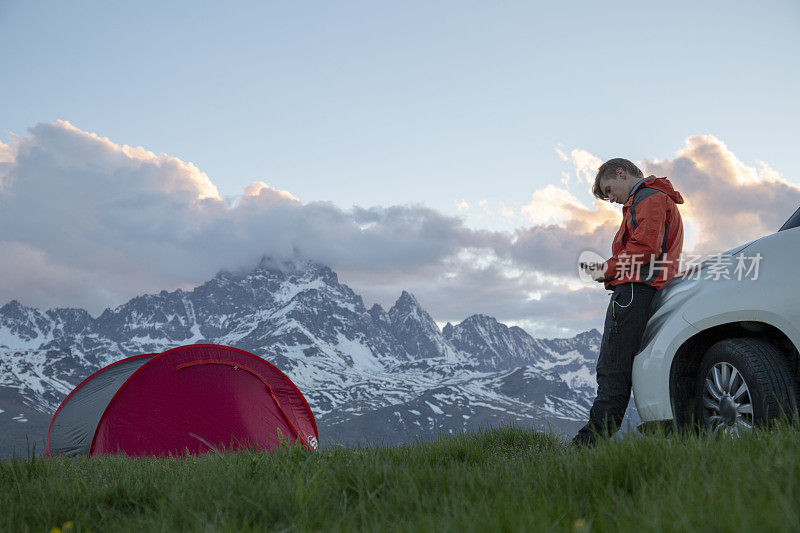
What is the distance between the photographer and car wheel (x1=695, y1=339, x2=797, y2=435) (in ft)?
13.2

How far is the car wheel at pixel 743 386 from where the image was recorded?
4.03 m

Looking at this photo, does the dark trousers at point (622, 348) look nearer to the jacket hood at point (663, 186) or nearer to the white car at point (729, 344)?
the white car at point (729, 344)

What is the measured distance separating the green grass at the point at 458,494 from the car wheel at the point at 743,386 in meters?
0.80

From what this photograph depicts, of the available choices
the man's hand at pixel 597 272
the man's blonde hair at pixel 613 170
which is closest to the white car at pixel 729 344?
the man's hand at pixel 597 272

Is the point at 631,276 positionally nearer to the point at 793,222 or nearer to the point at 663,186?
the point at 663,186

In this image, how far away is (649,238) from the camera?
555 cm

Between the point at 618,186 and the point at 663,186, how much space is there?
49cm

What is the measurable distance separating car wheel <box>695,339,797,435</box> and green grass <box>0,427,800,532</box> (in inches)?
31.3

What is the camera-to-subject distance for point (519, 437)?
5.50 metres

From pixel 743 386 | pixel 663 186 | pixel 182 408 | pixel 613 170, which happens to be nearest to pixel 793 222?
pixel 663 186

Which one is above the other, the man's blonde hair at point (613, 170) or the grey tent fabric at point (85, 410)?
the man's blonde hair at point (613, 170)

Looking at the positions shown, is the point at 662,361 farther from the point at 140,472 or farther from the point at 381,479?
the point at 140,472

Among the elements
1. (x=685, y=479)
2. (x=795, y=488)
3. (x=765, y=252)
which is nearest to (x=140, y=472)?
(x=685, y=479)

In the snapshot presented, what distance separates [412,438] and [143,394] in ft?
24.4
